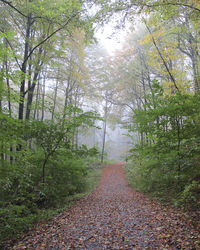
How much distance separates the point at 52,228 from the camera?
12.4ft

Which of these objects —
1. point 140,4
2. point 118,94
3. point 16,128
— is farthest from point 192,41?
point 16,128

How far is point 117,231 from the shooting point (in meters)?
3.43

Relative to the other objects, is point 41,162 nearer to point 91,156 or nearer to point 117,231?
point 91,156

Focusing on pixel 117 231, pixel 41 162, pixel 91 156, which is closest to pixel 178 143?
pixel 91 156

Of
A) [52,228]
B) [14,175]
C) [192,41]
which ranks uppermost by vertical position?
[192,41]

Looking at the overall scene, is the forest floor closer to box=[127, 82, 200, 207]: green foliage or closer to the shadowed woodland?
the shadowed woodland

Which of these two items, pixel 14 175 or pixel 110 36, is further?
pixel 110 36

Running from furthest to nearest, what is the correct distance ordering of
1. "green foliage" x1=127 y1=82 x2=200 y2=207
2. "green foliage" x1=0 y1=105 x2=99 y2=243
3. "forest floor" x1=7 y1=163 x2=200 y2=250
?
"green foliage" x1=127 y1=82 x2=200 y2=207 → "green foliage" x1=0 y1=105 x2=99 y2=243 → "forest floor" x1=7 y1=163 x2=200 y2=250

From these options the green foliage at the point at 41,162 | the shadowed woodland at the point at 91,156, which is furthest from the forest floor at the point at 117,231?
the green foliage at the point at 41,162

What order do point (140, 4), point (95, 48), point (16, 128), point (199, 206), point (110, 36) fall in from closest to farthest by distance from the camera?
point (199, 206) → point (16, 128) → point (140, 4) → point (110, 36) → point (95, 48)

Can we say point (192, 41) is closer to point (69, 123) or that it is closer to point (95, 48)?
point (69, 123)

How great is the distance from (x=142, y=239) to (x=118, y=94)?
15099mm

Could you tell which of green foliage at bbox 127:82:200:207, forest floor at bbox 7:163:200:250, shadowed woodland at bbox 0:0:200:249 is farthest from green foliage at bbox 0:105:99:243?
green foliage at bbox 127:82:200:207

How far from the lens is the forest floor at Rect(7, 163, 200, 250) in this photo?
9.25ft
